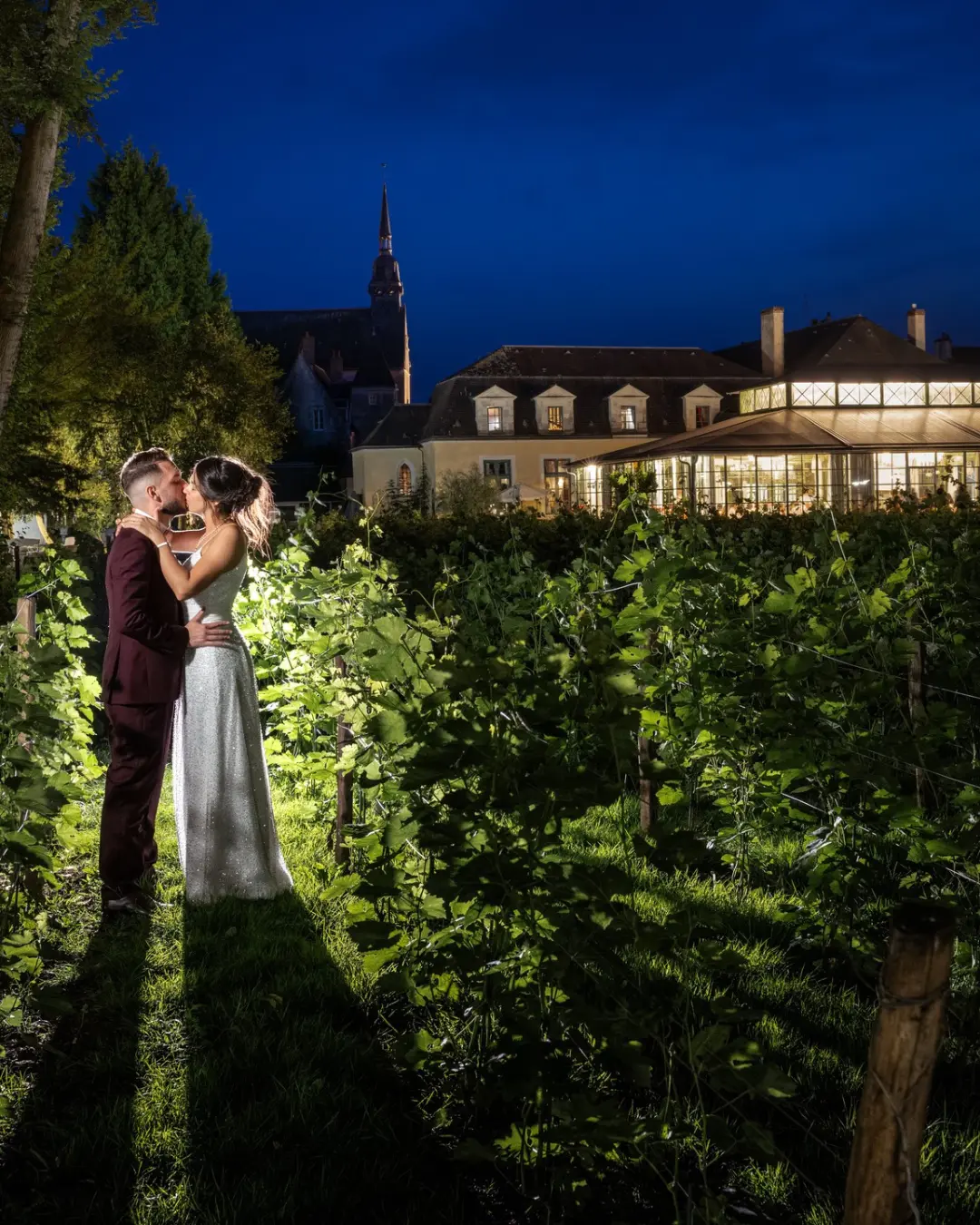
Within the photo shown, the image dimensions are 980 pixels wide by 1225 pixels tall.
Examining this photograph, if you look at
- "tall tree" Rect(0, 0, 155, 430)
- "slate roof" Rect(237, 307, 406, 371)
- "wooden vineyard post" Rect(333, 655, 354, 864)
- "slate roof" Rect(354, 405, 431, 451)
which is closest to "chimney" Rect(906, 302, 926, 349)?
"slate roof" Rect(354, 405, 431, 451)

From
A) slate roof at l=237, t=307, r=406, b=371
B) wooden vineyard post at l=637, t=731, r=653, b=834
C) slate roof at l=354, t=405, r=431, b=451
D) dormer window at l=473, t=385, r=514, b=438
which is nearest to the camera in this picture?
wooden vineyard post at l=637, t=731, r=653, b=834

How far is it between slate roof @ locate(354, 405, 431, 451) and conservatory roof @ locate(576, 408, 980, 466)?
9340mm

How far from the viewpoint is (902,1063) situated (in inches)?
67.5

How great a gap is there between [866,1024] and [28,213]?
9905 mm

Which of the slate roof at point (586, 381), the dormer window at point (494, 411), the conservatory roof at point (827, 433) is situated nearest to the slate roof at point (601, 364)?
the slate roof at point (586, 381)

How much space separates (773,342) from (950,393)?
27.2 feet

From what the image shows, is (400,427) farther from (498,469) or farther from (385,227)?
(385,227)

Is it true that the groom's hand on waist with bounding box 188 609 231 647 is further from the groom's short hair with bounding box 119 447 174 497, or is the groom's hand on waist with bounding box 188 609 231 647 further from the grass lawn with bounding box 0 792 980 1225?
the grass lawn with bounding box 0 792 980 1225

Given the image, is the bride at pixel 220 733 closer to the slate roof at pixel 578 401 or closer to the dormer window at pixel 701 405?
the slate roof at pixel 578 401

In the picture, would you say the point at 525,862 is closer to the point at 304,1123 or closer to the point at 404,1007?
the point at 304,1123

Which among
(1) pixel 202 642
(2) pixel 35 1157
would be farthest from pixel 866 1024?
(1) pixel 202 642

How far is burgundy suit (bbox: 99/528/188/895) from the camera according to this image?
4484mm

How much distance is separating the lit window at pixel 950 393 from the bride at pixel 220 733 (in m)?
37.7

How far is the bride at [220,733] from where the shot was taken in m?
4.57
